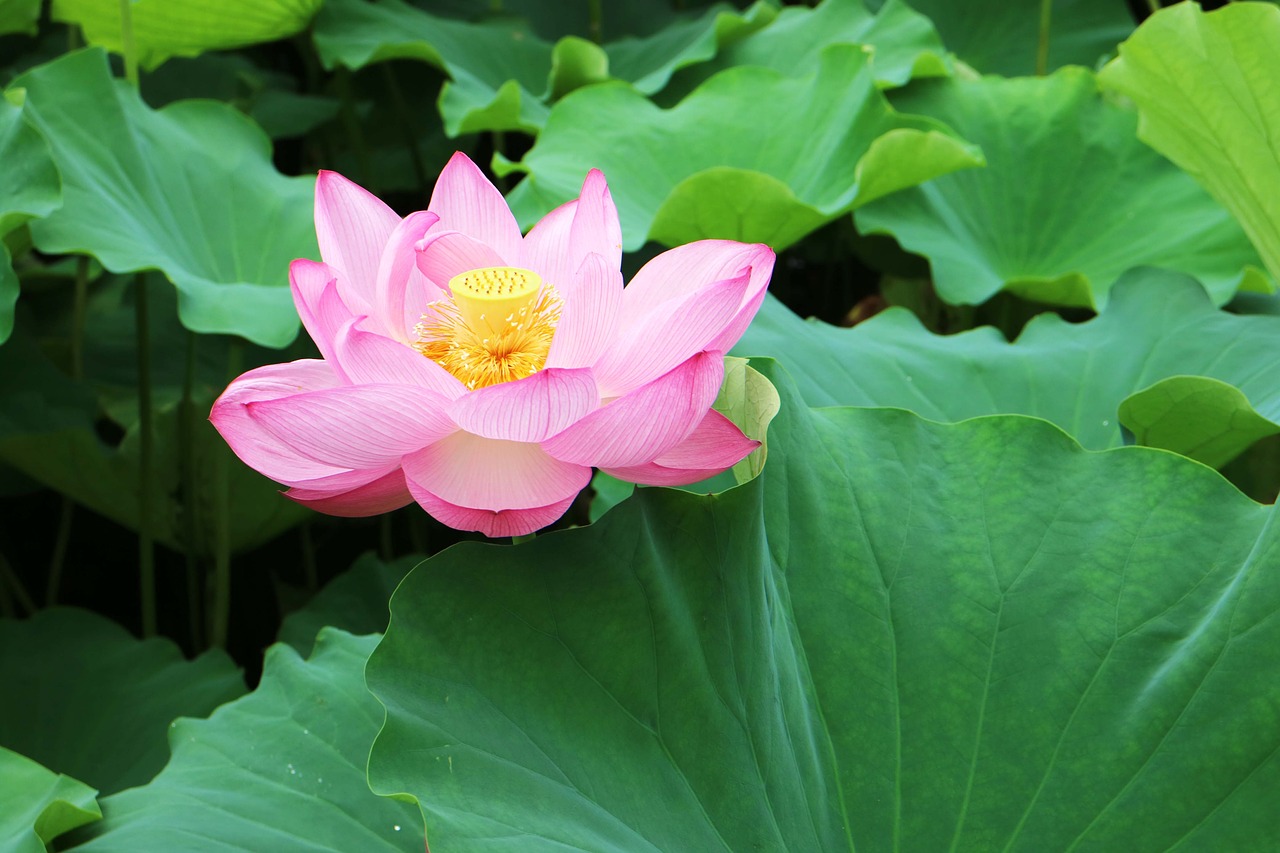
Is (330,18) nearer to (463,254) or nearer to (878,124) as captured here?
(878,124)

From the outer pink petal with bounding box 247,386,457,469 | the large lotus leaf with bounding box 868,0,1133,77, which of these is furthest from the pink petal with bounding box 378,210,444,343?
the large lotus leaf with bounding box 868,0,1133,77

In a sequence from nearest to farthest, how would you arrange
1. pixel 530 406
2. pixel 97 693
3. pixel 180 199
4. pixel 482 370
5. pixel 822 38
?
pixel 530 406, pixel 482 370, pixel 97 693, pixel 180 199, pixel 822 38

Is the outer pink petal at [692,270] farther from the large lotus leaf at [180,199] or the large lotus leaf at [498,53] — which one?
the large lotus leaf at [498,53]

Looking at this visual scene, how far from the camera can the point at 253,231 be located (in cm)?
126

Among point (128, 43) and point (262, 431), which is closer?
point (262, 431)

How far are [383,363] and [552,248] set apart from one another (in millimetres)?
183

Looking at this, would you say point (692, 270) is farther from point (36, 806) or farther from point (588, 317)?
point (36, 806)

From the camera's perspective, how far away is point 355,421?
0.48m

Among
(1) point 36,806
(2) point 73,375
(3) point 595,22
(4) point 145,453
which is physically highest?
(3) point 595,22

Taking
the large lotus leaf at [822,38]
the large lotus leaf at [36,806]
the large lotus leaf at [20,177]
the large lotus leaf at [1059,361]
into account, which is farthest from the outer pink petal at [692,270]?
the large lotus leaf at [822,38]

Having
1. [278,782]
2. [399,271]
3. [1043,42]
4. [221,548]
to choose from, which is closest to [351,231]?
[399,271]

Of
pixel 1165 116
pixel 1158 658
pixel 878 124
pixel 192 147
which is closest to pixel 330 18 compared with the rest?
pixel 192 147

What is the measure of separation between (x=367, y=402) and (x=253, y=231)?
34.1 inches

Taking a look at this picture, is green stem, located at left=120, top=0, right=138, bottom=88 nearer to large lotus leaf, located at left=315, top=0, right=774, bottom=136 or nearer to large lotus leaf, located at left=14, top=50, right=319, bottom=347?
large lotus leaf, located at left=14, top=50, right=319, bottom=347
